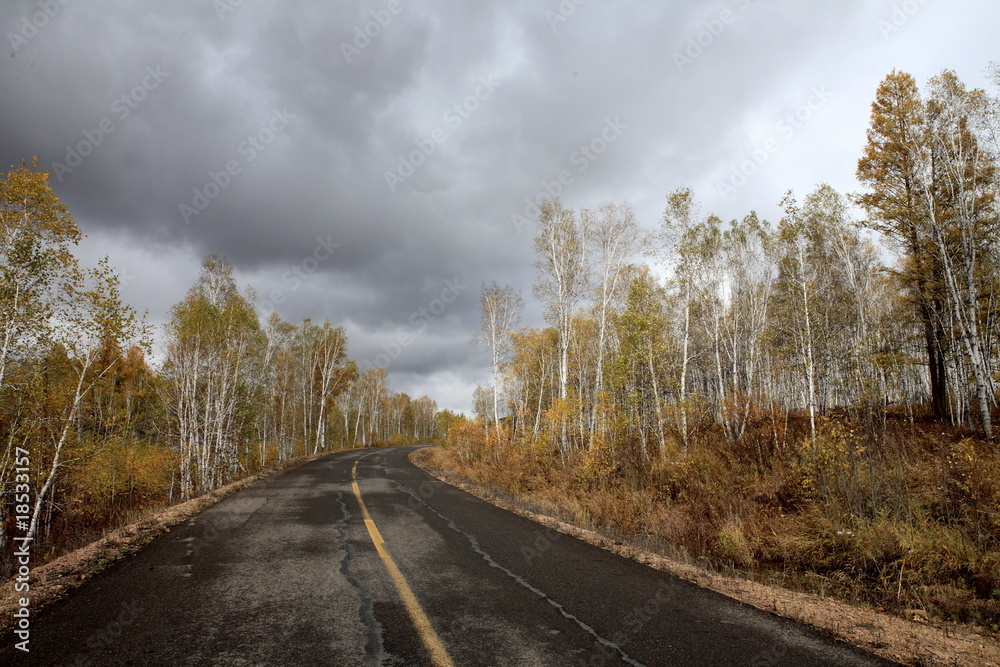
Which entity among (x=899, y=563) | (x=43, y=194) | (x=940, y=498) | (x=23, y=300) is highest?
(x=43, y=194)

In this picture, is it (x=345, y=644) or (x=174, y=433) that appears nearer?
(x=345, y=644)

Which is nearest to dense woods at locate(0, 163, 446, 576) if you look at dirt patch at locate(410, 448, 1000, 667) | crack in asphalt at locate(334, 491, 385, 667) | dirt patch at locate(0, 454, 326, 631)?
dirt patch at locate(0, 454, 326, 631)

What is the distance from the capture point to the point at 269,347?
96.8 ft

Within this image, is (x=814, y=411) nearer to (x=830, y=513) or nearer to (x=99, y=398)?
(x=830, y=513)

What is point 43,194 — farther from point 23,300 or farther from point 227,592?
point 227,592

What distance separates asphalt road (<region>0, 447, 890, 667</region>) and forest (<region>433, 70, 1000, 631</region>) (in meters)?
2.85

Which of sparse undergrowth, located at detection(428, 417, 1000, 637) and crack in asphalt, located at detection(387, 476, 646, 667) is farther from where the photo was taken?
sparse undergrowth, located at detection(428, 417, 1000, 637)

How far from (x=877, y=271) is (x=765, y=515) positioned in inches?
499

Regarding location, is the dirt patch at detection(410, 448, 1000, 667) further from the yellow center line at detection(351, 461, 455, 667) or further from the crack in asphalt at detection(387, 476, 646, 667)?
the yellow center line at detection(351, 461, 455, 667)

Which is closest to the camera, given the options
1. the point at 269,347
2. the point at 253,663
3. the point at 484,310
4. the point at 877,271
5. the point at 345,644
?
the point at 253,663

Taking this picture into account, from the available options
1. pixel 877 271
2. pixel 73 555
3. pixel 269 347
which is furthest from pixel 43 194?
pixel 877 271

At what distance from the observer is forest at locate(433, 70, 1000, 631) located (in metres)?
7.76

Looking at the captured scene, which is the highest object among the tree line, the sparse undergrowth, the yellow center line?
the tree line

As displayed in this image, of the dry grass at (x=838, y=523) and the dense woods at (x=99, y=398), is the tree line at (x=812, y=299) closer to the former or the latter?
the dry grass at (x=838, y=523)
